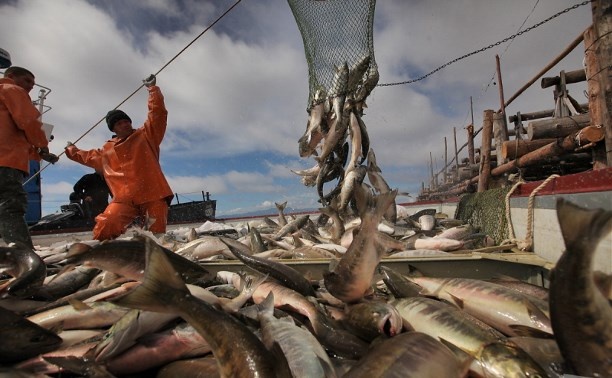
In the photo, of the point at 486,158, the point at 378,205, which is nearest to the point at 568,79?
the point at 486,158

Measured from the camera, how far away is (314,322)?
215 cm

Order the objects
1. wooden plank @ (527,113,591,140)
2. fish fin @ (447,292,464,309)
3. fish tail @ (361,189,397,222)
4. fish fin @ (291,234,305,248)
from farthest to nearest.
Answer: wooden plank @ (527,113,591,140), fish fin @ (291,234,305,248), fish tail @ (361,189,397,222), fish fin @ (447,292,464,309)

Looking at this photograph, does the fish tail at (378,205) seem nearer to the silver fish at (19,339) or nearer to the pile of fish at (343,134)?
the silver fish at (19,339)

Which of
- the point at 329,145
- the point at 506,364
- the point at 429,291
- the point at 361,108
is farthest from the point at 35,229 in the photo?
the point at 506,364

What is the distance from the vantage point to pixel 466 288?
94.5 inches

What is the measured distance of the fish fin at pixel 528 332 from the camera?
1.76 metres

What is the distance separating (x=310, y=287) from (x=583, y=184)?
242cm

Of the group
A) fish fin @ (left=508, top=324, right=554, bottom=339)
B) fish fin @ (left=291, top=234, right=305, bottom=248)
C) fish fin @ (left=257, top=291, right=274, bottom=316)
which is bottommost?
fish fin @ (left=508, top=324, right=554, bottom=339)

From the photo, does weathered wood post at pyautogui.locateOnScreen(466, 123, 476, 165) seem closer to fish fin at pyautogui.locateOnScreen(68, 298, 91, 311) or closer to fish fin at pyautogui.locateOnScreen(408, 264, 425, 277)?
fish fin at pyautogui.locateOnScreen(408, 264, 425, 277)

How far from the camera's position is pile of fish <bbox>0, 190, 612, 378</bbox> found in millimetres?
1432

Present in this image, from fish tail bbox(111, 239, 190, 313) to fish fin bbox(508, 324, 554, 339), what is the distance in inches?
70.5

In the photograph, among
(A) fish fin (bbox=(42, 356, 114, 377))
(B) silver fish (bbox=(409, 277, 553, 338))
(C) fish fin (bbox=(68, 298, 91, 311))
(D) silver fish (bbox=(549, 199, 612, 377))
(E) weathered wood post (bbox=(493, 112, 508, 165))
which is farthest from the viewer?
(E) weathered wood post (bbox=(493, 112, 508, 165))

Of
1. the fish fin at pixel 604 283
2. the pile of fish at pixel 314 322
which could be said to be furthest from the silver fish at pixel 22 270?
the fish fin at pixel 604 283

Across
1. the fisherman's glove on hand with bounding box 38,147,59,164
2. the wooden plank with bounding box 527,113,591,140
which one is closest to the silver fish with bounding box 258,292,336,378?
the fisherman's glove on hand with bounding box 38,147,59,164
